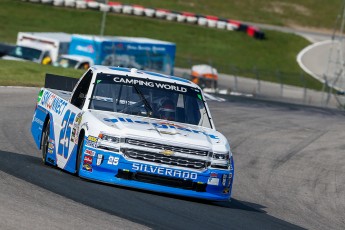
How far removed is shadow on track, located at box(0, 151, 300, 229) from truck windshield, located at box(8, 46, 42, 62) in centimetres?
2840

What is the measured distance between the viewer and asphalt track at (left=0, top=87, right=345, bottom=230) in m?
9.02

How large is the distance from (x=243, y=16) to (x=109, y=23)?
12864 mm

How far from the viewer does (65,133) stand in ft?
40.6

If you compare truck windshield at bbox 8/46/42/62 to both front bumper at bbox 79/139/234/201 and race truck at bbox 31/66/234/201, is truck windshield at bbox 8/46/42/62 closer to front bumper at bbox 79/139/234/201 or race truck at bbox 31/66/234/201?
race truck at bbox 31/66/234/201

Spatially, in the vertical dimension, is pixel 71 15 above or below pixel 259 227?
below

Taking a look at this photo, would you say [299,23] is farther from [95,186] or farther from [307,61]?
[95,186]

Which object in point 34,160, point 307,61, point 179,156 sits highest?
point 179,156

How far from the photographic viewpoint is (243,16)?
2827 inches

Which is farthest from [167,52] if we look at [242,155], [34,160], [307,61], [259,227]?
[259,227]

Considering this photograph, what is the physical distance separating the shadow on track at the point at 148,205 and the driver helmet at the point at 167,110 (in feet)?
3.62

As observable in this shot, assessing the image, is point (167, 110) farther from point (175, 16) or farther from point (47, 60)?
point (175, 16)

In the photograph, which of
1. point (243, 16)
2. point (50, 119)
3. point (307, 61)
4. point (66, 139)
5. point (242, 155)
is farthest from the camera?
point (243, 16)

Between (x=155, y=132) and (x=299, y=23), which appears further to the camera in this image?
(x=299, y=23)

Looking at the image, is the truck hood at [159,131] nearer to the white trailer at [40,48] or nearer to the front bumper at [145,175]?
the front bumper at [145,175]
